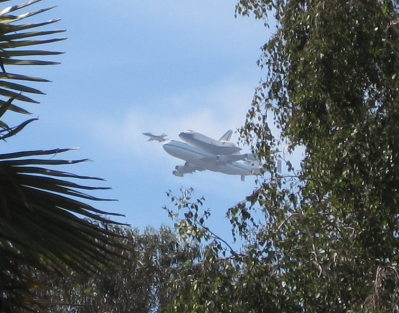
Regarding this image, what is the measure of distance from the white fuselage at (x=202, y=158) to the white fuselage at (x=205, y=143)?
447 mm

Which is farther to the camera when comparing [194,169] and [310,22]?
[194,169]

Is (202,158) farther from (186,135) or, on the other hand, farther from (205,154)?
(186,135)

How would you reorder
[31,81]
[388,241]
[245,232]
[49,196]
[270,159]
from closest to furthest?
[49,196] → [31,81] → [388,241] → [245,232] → [270,159]

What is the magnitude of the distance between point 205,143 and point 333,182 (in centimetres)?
8284

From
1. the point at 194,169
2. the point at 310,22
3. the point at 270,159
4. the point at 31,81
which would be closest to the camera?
the point at 31,81

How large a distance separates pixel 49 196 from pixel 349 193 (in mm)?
7405

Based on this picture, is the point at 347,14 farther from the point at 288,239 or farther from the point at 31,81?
the point at 31,81

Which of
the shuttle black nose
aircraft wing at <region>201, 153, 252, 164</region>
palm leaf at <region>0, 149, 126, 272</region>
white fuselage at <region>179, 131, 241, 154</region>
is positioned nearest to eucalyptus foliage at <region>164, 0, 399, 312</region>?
palm leaf at <region>0, 149, 126, 272</region>

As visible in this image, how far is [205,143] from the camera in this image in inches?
3720

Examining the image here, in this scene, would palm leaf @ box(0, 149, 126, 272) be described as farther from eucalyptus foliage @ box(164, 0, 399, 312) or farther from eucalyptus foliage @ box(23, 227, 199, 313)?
eucalyptus foliage @ box(23, 227, 199, 313)

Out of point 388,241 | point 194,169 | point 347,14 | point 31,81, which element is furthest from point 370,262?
point 194,169

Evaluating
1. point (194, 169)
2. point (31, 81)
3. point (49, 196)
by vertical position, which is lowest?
point (49, 196)

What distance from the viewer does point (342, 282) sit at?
11.7 meters

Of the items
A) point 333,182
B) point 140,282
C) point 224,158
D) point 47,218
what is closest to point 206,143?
point 224,158
